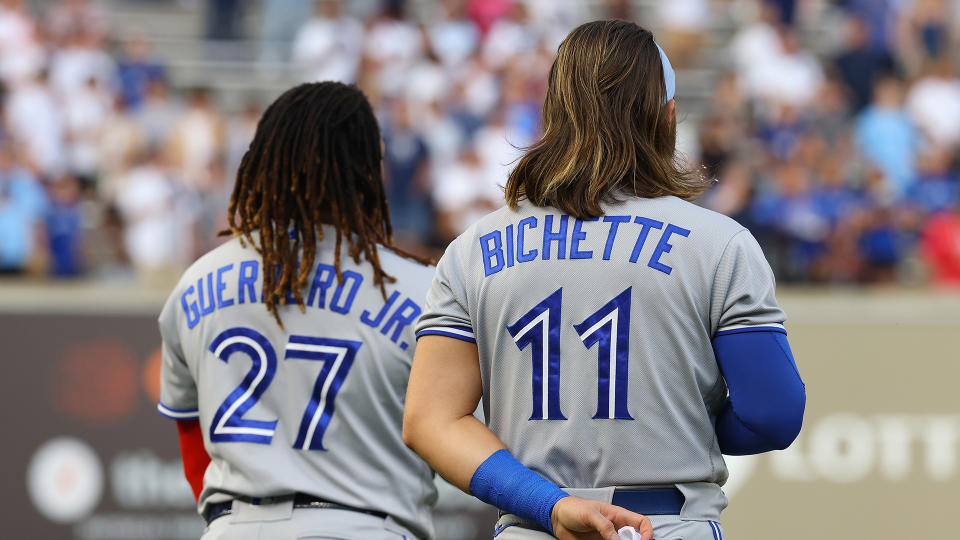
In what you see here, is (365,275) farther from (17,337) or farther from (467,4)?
(467,4)

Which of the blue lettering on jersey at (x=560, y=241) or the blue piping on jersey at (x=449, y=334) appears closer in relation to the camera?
the blue lettering on jersey at (x=560, y=241)

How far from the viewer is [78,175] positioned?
10.1 meters

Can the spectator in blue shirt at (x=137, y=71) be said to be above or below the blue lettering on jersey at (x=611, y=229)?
below

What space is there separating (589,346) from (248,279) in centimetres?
106

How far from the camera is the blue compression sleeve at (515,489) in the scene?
2328 mm

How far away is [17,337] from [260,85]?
17.6ft

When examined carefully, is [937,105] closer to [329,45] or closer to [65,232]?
[329,45]

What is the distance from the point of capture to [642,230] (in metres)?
2.41

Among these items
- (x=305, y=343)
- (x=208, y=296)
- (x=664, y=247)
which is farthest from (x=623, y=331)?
(x=208, y=296)

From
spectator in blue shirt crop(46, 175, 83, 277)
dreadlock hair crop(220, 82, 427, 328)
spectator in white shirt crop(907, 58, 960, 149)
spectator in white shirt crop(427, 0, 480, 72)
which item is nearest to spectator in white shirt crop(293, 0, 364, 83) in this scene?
spectator in white shirt crop(427, 0, 480, 72)

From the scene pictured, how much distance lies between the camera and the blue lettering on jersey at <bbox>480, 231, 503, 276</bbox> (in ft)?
8.13

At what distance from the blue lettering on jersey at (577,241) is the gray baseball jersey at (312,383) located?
2.48 ft

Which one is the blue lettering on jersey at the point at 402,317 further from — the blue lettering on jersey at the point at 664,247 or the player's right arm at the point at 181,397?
the blue lettering on jersey at the point at 664,247

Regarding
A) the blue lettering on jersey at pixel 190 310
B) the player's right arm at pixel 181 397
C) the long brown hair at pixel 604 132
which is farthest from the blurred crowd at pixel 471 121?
the long brown hair at pixel 604 132
